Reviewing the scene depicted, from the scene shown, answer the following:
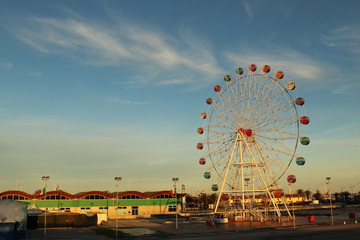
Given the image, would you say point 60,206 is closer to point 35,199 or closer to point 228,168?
point 35,199

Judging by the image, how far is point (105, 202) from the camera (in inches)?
3900

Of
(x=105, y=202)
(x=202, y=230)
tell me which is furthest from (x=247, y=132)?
(x=105, y=202)

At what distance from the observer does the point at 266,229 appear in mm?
55844

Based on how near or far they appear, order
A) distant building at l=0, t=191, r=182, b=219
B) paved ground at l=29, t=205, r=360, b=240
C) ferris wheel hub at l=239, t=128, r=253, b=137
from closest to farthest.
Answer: paved ground at l=29, t=205, r=360, b=240, ferris wheel hub at l=239, t=128, r=253, b=137, distant building at l=0, t=191, r=182, b=219

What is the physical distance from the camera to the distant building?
311 ft

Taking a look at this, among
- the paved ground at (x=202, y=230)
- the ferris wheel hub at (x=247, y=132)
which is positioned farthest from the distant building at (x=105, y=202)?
the ferris wheel hub at (x=247, y=132)

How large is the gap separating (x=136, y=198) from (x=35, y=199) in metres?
28.0

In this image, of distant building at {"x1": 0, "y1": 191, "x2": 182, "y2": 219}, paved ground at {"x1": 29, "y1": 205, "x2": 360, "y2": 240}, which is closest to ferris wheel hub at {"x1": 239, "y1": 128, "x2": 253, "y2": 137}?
paved ground at {"x1": 29, "y1": 205, "x2": 360, "y2": 240}

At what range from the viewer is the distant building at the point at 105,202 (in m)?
94.9

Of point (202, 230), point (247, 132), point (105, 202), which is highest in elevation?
point (247, 132)

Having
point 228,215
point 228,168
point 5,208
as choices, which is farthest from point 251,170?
point 5,208

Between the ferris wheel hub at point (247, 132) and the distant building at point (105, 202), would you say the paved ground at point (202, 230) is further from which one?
the distant building at point (105, 202)

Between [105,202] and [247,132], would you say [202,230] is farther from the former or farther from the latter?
[105,202]

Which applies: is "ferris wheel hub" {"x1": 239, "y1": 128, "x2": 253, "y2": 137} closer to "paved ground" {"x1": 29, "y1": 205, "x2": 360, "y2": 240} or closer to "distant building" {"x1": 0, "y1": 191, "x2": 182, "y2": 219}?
"paved ground" {"x1": 29, "y1": 205, "x2": 360, "y2": 240}
